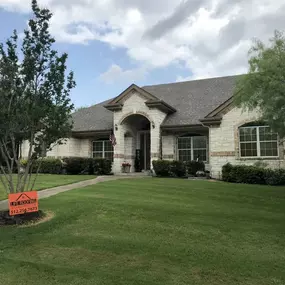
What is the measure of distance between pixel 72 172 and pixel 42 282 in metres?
18.1

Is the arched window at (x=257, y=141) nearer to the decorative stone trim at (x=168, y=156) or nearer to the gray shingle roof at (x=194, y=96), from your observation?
the gray shingle roof at (x=194, y=96)

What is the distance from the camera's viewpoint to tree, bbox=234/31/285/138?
10117 millimetres

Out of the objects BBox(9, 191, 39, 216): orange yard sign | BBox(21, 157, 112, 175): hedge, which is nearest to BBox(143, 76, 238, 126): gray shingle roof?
BBox(21, 157, 112, 175): hedge

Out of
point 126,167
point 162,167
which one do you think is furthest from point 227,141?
point 126,167

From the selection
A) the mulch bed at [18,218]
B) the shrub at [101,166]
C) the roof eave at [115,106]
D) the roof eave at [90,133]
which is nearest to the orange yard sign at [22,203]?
the mulch bed at [18,218]

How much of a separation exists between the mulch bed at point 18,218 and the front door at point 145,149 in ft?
53.0

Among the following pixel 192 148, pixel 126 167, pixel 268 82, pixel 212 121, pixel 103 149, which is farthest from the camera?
pixel 103 149

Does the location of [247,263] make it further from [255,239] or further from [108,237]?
[108,237]

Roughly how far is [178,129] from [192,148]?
5.52 ft

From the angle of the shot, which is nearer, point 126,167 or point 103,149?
point 126,167

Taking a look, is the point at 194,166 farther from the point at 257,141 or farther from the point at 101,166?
the point at 101,166

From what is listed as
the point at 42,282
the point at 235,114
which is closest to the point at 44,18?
the point at 42,282

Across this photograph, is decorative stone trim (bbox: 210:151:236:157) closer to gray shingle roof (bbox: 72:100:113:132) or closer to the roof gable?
the roof gable

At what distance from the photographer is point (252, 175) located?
1756 centimetres
